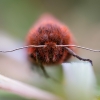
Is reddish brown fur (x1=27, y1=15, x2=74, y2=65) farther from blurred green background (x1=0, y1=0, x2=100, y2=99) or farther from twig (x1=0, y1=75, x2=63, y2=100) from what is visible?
blurred green background (x1=0, y1=0, x2=100, y2=99)

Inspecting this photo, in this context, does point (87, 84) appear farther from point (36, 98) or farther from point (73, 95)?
point (36, 98)

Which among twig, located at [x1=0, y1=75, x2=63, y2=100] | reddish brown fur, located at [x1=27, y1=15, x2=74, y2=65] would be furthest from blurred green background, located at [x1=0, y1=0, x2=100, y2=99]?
twig, located at [x1=0, y1=75, x2=63, y2=100]

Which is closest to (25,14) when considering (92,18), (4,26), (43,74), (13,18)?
(13,18)

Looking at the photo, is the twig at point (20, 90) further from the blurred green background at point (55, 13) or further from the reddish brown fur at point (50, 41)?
the blurred green background at point (55, 13)

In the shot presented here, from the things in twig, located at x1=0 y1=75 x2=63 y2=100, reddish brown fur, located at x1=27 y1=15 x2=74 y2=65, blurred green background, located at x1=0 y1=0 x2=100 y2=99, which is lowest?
twig, located at x1=0 y1=75 x2=63 y2=100

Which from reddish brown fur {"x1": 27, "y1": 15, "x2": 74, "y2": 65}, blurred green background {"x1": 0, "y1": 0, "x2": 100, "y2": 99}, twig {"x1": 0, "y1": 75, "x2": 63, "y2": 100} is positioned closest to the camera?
twig {"x1": 0, "y1": 75, "x2": 63, "y2": 100}

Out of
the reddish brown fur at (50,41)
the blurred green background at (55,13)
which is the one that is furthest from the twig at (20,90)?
the blurred green background at (55,13)

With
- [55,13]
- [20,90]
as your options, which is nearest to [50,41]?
[20,90]
